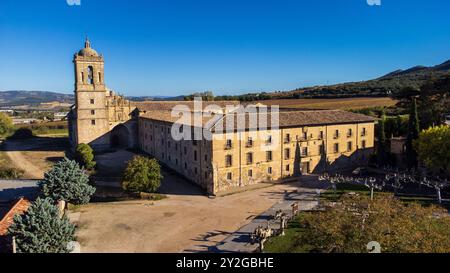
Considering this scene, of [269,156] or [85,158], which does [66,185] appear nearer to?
[85,158]

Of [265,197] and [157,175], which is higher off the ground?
[157,175]

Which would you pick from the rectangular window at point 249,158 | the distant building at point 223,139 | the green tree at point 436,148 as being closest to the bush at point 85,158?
the distant building at point 223,139

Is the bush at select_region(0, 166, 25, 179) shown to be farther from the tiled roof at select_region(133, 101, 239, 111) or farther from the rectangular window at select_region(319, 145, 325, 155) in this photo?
the rectangular window at select_region(319, 145, 325, 155)

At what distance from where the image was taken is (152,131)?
5044 cm

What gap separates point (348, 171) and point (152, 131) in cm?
2628

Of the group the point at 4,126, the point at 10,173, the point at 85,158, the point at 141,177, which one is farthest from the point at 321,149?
the point at 4,126

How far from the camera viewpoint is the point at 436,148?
3105 cm

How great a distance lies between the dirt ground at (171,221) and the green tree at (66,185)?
3.91 ft

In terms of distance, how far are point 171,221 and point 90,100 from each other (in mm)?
33318

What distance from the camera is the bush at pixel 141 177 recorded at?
3128cm

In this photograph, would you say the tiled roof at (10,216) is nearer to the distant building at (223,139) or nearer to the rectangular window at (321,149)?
the distant building at (223,139)
